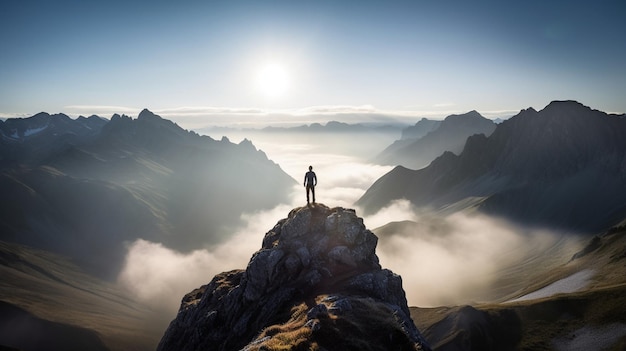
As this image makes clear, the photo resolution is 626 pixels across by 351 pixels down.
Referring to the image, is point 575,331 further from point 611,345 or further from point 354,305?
point 354,305

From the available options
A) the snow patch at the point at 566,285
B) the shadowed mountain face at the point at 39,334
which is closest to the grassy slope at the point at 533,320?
the snow patch at the point at 566,285

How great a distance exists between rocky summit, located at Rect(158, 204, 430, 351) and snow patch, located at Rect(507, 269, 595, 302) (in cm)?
11441

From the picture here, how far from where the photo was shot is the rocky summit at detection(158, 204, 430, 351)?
3847cm

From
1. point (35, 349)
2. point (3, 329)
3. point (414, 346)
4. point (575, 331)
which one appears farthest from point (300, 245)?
point (3, 329)

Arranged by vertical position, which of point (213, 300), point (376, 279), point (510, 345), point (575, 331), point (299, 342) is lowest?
point (510, 345)

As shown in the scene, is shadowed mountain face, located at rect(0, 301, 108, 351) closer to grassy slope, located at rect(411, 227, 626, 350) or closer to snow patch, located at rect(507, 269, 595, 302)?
grassy slope, located at rect(411, 227, 626, 350)

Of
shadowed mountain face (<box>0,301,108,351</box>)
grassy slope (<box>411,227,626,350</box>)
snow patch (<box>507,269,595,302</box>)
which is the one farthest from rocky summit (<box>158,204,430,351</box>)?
shadowed mountain face (<box>0,301,108,351</box>)

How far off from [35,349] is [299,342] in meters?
192

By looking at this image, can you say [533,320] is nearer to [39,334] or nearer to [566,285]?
[566,285]

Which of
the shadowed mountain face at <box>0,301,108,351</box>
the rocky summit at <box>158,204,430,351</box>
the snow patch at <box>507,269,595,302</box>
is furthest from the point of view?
the shadowed mountain face at <box>0,301,108,351</box>

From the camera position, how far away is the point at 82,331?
575 ft

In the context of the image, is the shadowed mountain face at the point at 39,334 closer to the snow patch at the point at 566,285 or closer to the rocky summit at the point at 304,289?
the rocky summit at the point at 304,289

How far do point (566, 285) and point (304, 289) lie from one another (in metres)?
138

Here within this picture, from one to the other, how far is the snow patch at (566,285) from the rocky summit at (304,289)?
114 meters
